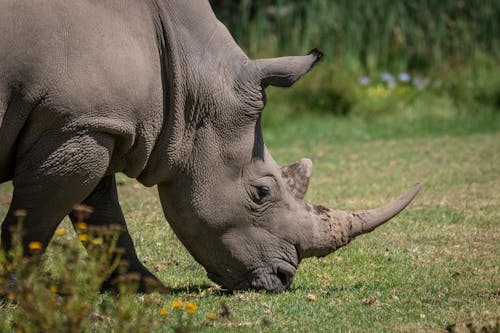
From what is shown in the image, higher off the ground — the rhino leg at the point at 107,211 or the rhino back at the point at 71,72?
the rhino back at the point at 71,72

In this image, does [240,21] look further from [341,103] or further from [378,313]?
[378,313]

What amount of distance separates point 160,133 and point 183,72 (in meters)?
0.39

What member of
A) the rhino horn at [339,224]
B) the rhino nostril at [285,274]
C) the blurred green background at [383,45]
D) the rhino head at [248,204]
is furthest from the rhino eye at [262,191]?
the blurred green background at [383,45]

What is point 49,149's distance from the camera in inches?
223

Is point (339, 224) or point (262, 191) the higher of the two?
point (262, 191)

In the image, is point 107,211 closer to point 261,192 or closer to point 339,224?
point 261,192

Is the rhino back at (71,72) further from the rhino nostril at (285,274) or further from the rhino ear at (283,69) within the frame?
the rhino nostril at (285,274)

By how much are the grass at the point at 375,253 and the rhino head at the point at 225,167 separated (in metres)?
0.28

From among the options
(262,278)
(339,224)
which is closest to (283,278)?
(262,278)

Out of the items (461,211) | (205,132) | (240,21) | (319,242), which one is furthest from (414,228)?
(240,21)

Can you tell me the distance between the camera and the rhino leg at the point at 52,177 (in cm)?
569

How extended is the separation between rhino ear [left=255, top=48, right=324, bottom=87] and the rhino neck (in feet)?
0.56

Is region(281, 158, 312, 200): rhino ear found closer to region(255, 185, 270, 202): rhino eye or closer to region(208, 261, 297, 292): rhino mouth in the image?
region(255, 185, 270, 202): rhino eye

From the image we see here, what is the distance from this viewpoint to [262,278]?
6469 millimetres
